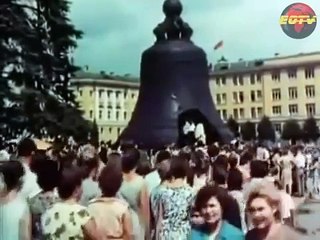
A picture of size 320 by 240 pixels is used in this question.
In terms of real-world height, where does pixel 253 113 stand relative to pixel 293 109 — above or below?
above

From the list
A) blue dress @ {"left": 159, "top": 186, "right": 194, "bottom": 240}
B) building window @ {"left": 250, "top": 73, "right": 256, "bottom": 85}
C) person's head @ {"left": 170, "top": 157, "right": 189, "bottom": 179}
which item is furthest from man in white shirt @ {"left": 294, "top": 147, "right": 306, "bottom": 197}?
building window @ {"left": 250, "top": 73, "right": 256, "bottom": 85}

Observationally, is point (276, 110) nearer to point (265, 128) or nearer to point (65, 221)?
point (265, 128)

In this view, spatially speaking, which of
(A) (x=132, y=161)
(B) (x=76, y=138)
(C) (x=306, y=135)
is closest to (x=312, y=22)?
(B) (x=76, y=138)

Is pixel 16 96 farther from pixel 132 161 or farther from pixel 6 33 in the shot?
pixel 132 161

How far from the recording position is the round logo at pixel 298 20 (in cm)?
2211

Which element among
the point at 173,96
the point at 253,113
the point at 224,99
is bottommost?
the point at 173,96

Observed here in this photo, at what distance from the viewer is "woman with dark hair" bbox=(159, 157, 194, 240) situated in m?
7.06

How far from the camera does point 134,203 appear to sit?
7.71 m

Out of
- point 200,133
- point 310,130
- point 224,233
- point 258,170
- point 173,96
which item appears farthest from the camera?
point 310,130

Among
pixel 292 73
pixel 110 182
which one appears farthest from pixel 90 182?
pixel 292 73

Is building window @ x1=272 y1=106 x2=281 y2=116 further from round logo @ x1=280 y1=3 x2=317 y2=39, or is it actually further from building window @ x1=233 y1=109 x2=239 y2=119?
round logo @ x1=280 y1=3 x2=317 y2=39

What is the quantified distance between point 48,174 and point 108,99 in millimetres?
100145

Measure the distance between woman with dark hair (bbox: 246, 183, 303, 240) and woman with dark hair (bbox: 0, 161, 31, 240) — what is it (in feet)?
7.52

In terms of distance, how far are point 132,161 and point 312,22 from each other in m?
16.8
